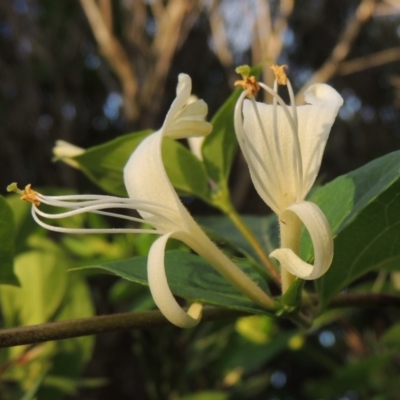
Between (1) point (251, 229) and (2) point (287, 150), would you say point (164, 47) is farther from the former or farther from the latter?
(2) point (287, 150)

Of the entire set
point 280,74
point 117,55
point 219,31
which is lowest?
point 219,31

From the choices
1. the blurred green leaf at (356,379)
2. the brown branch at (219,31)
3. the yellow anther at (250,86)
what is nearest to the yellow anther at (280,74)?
the yellow anther at (250,86)

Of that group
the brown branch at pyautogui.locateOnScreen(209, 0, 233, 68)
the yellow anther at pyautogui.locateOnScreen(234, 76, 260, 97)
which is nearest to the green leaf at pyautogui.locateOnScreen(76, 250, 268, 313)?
the yellow anther at pyautogui.locateOnScreen(234, 76, 260, 97)

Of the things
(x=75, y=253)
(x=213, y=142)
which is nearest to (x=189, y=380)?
(x=75, y=253)

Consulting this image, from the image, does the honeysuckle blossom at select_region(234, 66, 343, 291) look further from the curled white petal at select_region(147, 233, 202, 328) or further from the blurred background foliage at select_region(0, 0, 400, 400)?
the blurred background foliage at select_region(0, 0, 400, 400)

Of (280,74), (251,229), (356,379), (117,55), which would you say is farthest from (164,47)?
(280,74)

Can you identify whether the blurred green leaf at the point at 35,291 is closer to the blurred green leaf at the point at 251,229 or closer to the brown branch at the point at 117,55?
the blurred green leaf at the point at 251,229

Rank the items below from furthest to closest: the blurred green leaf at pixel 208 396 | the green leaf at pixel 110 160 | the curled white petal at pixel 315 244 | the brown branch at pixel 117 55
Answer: the brown branch at pixel 117 55 < the blurred green leaf at pixel 208 396 < the green leaf at pixel 110 160 < the curled white petal at pixel 315 244
